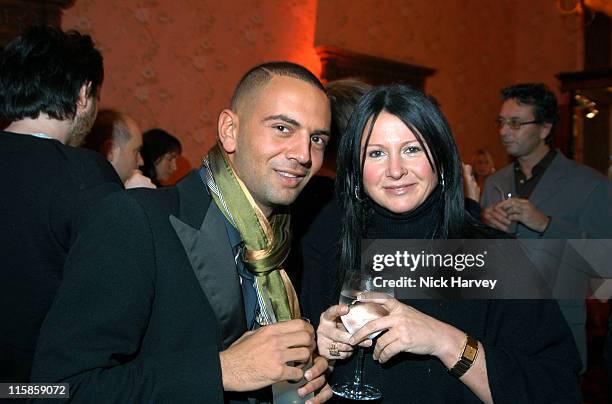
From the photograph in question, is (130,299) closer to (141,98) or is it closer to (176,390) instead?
(176,390)

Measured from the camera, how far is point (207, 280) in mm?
1400

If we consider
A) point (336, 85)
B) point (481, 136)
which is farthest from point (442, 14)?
point (336, 85)

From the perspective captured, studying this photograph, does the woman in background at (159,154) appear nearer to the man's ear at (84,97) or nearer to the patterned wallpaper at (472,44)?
the man's ear at (84,97)

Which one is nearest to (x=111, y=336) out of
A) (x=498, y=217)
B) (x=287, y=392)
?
(x=287, y=392)

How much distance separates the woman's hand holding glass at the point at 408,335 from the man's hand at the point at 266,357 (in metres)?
0.17

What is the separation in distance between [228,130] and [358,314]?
0.66 metres

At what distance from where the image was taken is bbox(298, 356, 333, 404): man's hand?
141cm

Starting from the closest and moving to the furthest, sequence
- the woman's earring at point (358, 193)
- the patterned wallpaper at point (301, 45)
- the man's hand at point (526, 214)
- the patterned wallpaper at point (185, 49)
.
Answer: the woman's earring at point (358, 193) < the man's hand at point (526, 214) < the patterned wallpaper at point (185, 49) < the patterned wallpaper at point (301, 45)

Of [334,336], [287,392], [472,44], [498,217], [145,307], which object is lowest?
[287,392]

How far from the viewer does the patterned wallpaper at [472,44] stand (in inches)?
259

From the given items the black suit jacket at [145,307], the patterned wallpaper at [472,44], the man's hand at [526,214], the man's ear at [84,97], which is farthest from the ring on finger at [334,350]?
the patterned wallpaper at [472,44]

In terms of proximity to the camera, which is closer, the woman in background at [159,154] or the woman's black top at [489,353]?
the woman's black top at [489,353]

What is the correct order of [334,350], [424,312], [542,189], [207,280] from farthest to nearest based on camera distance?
[542,189]
[424,312]
[334,350]
[207,280]

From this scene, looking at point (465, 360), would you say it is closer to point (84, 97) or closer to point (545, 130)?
point (84, 97)
